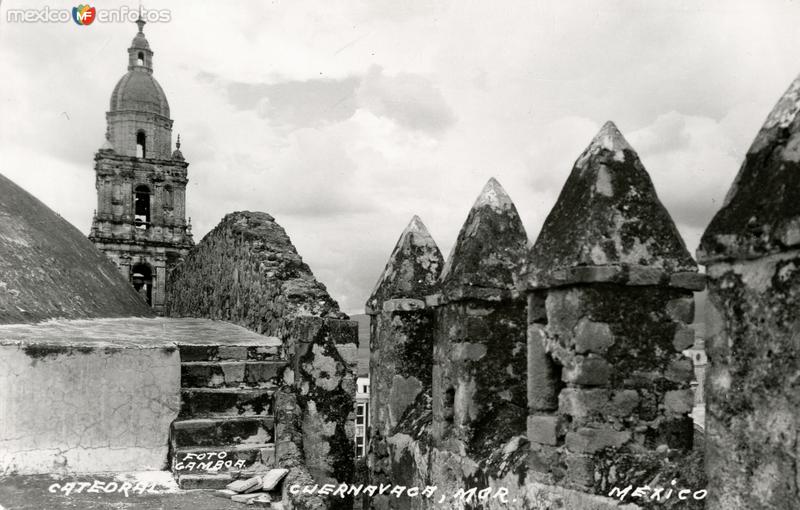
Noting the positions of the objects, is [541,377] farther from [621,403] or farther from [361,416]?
[361,416]

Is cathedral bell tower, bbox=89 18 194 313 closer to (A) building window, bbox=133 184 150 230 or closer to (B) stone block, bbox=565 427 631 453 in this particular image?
(A) building window, bbox=133 184 150 230

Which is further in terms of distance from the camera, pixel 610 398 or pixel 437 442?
pixel 437 442

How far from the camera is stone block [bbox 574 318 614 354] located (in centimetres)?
349

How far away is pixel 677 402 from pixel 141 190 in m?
28.2

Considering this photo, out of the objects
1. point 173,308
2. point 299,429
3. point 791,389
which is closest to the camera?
point 791,389

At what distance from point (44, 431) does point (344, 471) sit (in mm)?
2455

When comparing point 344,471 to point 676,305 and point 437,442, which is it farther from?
point 676,305

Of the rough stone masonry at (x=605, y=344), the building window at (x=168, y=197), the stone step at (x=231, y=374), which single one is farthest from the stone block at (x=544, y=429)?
the building window at (x=168, y=197)

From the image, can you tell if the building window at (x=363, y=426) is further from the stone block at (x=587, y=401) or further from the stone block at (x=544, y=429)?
the stone block at (x=587, y=401)

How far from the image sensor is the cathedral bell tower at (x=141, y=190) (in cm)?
2903

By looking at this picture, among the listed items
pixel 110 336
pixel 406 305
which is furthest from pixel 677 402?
pixel 110 336

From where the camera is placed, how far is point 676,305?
3.54 m

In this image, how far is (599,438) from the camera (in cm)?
347

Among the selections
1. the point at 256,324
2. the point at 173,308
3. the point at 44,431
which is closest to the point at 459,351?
the point at 44,431
